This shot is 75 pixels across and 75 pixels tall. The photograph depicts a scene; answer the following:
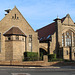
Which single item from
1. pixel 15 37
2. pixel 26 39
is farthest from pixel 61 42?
pixel 15 37

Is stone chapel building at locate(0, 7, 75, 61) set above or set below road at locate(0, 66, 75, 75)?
above

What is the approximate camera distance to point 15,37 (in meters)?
33.6

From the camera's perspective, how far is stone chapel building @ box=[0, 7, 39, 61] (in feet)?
109

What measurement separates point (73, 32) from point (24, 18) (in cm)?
1726

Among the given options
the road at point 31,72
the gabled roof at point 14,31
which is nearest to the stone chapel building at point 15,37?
the gabled roof at point 14,31

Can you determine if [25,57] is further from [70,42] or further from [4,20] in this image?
[70,42]

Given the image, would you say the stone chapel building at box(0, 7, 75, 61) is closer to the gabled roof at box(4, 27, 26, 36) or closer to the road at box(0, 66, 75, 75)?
the gabled roof at box(4, 27, 26, 36)

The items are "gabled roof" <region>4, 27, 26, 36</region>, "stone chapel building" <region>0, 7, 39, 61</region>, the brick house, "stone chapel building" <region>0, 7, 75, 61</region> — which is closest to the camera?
"stone chapel building" <region>0, 7, 39, 61</region>

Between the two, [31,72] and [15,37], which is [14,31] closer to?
[15,37]

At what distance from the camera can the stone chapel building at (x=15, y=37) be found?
33156 mm

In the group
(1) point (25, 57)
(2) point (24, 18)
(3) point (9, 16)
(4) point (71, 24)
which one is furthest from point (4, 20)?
(4) point (71, 24)

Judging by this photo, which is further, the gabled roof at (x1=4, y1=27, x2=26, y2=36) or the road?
the gabled roof at (x1=4, y1=27, x2=26, y2=36)

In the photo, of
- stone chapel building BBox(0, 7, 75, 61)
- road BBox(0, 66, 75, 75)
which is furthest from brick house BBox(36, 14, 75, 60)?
road BBox(0, 66, 75, 75)

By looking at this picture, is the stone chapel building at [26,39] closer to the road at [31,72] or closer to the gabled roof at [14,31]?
the gabled roof at [14,31]
